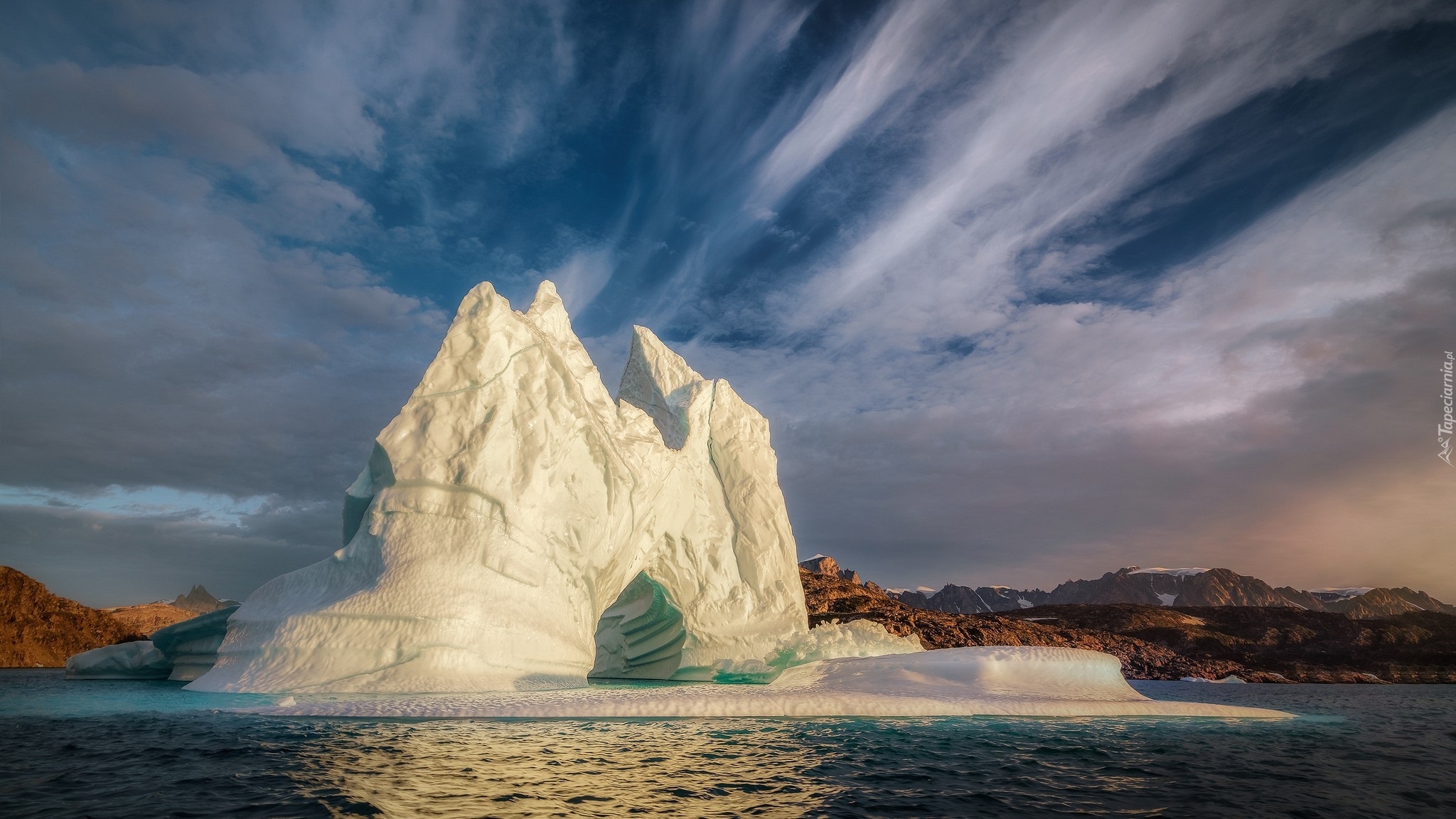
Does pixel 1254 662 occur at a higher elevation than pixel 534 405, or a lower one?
lower

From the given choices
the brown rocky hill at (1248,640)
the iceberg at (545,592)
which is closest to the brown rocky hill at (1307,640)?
the brown rocky hill at (1248,640)

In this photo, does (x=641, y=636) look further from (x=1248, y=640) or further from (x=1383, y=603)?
(x=1383, y=603)

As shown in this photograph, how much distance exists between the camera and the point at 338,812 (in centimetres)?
629

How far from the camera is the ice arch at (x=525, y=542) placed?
16.1 meters

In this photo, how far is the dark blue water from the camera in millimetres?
6828

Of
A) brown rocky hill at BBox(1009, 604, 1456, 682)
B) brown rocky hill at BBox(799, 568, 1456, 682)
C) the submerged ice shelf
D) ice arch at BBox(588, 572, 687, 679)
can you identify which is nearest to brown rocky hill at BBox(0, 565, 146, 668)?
ice arch at BBox(588, 572, 687, 679)

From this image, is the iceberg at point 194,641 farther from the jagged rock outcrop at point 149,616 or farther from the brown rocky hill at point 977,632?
the jagged rock outcrop at point 149,616

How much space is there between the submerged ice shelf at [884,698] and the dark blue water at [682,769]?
2.37 ft

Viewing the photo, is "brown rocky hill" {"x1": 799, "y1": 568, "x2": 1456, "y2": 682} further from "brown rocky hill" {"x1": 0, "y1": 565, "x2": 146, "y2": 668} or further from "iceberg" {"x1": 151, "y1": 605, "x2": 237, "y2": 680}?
"brown rocky hill" {"x1": 0, "y1": 565, "x2": 146, "y2": 668}

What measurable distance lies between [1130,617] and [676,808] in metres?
98.5

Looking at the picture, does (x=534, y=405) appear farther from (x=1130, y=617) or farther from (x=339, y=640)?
(x=1130, y=617)

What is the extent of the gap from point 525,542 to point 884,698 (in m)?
10.0

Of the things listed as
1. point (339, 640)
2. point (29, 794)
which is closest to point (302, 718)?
point (339, 640)

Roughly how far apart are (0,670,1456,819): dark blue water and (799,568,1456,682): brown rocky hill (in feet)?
157
